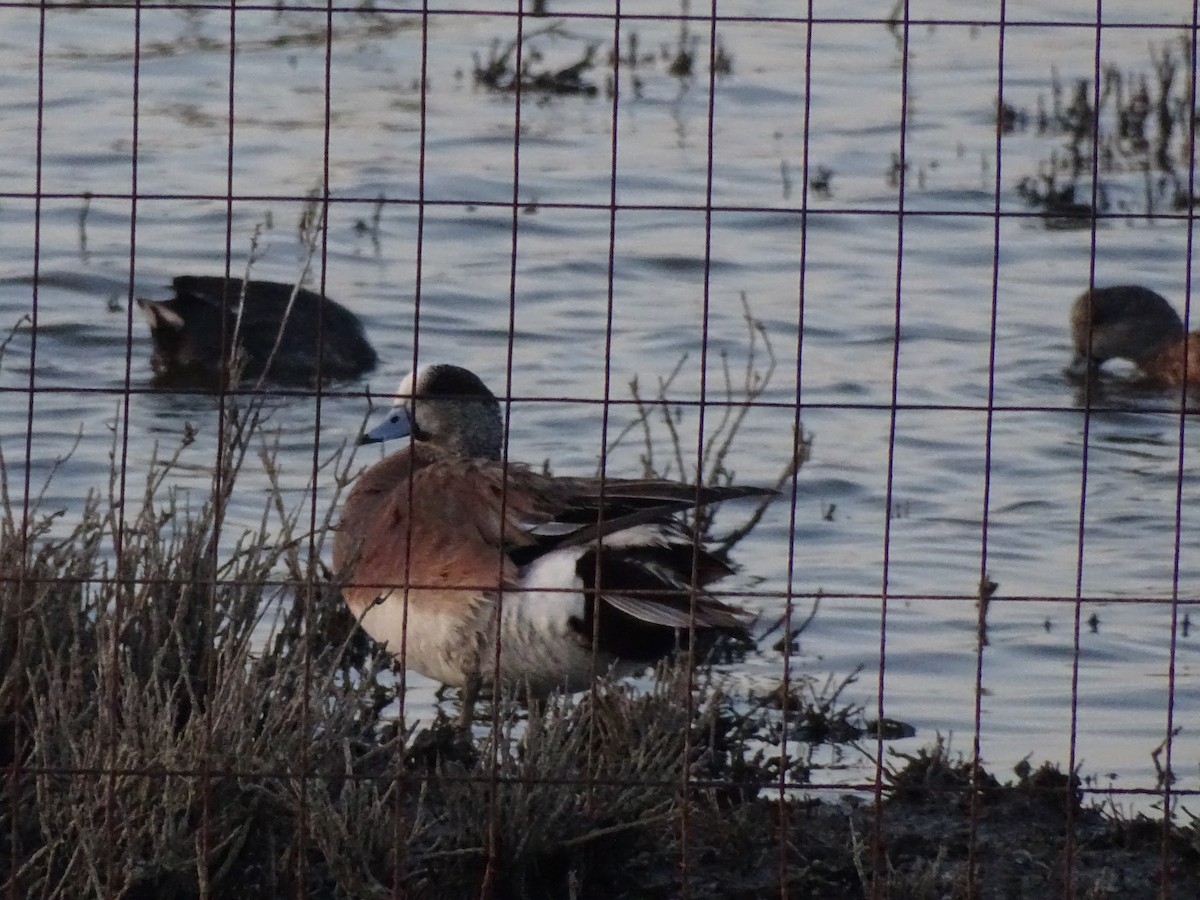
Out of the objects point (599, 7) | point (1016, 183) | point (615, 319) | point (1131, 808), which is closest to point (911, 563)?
point (1131, 808)

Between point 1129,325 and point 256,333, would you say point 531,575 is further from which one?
point 1129,325

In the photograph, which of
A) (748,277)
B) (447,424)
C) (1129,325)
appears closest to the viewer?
(447,424)

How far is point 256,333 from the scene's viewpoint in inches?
423

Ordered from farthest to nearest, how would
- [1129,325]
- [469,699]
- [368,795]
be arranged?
[1129,325] → [469,699] → [368,795]

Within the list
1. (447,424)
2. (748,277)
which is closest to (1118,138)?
(748,277)

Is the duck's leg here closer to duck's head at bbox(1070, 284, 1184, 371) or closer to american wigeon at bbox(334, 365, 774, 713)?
american wigeon at bbox(334, 365, 774, 713)

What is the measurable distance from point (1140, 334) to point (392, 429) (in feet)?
16.6

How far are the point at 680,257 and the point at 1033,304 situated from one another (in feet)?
6.18

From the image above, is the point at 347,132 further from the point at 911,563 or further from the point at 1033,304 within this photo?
the point at 911,563

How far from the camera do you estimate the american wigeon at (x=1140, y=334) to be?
11078 millimetres

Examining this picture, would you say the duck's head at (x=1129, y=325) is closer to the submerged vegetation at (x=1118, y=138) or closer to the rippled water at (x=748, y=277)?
the rippled water at (x=748, y=277)

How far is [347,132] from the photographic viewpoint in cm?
1473

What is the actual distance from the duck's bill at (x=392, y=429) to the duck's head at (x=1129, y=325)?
4590 mm

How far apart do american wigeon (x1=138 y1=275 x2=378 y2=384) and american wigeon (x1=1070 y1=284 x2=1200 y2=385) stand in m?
3.32
